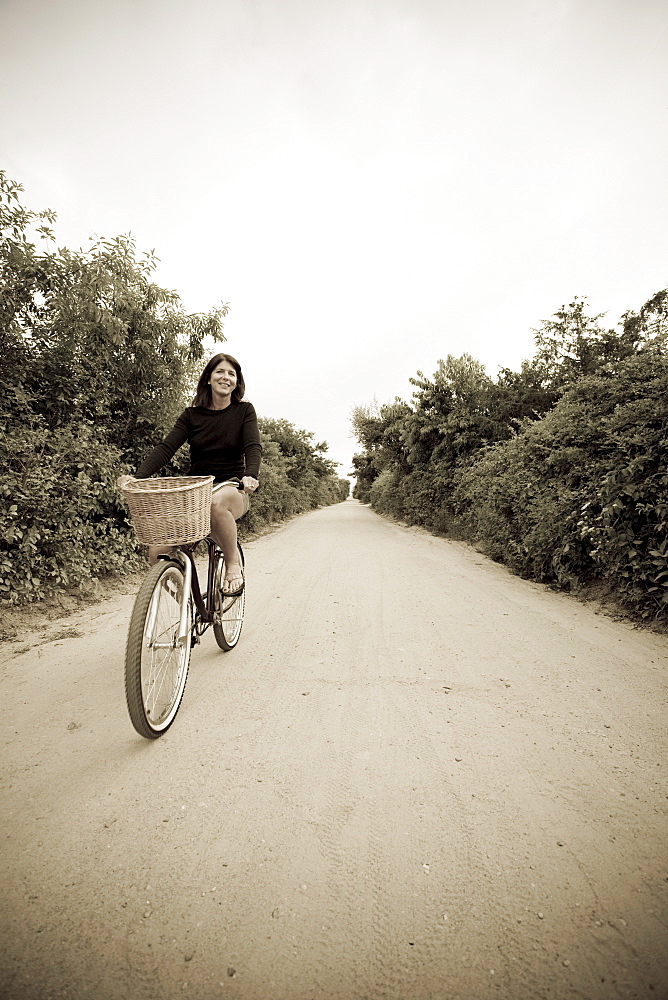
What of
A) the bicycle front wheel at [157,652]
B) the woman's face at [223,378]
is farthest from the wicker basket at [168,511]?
the woman's face at [223,378]

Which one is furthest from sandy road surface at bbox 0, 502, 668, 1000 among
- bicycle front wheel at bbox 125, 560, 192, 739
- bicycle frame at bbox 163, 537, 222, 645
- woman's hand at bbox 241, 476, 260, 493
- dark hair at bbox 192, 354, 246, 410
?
dark hair at bbox 192, 354, 246, 410

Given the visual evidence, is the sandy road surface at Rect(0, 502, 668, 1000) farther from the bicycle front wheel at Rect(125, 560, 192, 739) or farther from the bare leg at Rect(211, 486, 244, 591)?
the bare leg at Rect(211, 486, 244, 591)

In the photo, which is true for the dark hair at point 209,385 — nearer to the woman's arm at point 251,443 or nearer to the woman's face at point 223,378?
the woman's face at point 223,378

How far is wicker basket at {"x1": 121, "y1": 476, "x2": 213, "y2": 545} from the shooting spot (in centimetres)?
207

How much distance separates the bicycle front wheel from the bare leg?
1.30 feet

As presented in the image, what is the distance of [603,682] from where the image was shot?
8.86ft

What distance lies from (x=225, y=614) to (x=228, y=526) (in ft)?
2.93

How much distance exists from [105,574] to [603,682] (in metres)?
4.96

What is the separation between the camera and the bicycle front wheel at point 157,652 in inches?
74.1

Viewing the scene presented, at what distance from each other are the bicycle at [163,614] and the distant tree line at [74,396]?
6.72 feet

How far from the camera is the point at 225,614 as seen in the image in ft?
10.6

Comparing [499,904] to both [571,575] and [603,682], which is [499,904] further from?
[571,575]

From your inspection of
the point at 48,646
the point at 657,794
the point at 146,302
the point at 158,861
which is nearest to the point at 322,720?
the point at 158,861

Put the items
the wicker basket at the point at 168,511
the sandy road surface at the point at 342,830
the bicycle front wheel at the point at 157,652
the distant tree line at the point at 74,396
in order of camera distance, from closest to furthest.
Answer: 1. the sandy road surface at the point at 342,830
2. the bicycle front wheel at the point at 157,652
3. the wicker basket at the point at 168,511
4. the distant tree line at the point at 74,396
